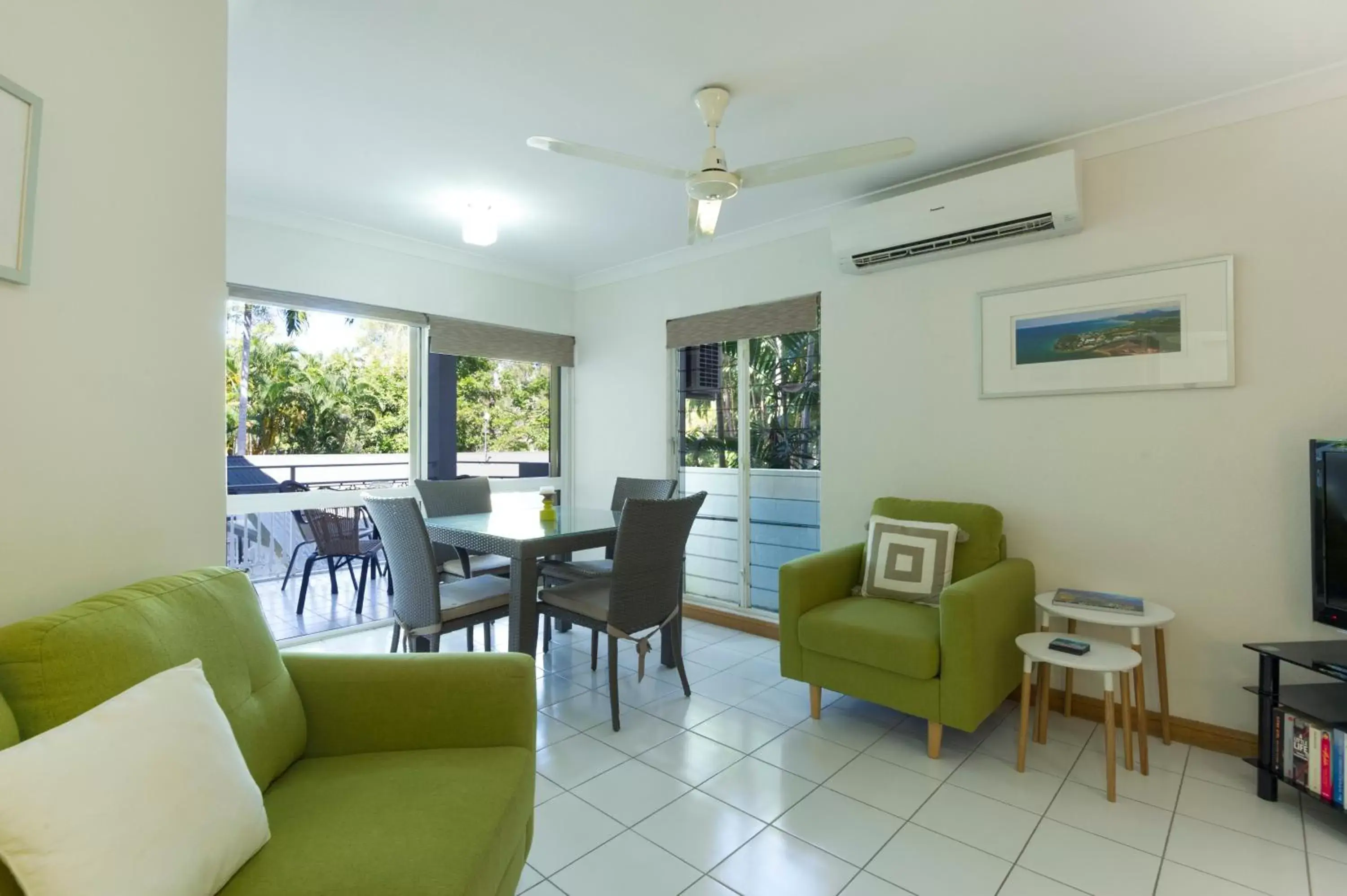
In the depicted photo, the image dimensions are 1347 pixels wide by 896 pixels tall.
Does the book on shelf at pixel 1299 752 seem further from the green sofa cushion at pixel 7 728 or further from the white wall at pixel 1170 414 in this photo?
the green sofa cushion at pixel 7 728

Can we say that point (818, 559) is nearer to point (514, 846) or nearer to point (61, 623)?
point (514, 846)

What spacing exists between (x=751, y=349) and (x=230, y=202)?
300cm

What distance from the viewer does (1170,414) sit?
8.26 feet

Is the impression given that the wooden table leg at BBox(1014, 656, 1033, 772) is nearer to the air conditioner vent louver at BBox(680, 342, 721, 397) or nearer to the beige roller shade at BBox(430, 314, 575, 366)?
the air conditioner vent louver at BBox(680, 342, 721, 397)

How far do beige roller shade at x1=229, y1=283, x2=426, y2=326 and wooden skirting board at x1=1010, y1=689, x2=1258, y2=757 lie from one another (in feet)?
13.4

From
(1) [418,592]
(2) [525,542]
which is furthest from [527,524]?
(1) [418,592]

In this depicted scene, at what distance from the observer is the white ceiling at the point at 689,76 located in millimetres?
1904

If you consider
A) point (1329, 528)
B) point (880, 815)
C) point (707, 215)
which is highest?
point (707, 215)

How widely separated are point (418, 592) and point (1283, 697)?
3131mm

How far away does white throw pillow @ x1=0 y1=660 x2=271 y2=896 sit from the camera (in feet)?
2.66

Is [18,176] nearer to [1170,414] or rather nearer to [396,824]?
[396,824]

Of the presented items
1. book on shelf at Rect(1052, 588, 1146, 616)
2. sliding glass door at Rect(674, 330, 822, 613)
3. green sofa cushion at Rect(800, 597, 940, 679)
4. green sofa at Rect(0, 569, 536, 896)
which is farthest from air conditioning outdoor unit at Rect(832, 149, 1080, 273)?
green sofa at Rect(0, 569, 536, 896)

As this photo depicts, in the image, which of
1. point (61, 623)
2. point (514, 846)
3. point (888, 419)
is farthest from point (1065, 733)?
point (61, 623)

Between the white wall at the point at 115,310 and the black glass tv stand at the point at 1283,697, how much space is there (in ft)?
10.6
